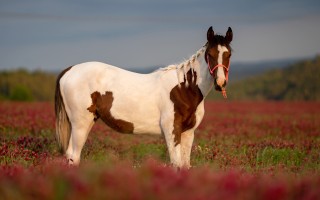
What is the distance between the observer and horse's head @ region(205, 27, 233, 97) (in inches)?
267

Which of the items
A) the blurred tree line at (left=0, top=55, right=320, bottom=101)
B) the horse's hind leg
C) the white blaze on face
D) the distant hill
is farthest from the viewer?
the blurred tree line at (left=0, top=55, right=320, bottom=101)

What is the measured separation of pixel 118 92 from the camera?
25.1 ft

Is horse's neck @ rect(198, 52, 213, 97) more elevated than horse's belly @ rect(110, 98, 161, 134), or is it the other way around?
horse's neck @ rect(198, 52, 213, 97)

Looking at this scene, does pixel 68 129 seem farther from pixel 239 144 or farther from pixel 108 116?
pixel 239 144

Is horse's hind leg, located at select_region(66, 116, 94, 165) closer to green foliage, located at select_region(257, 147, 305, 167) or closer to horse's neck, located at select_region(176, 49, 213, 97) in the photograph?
horse's neck, located at select_region(176, 49, 213, 97)

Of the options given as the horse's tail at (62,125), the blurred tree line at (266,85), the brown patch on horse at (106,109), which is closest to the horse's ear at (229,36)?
the brown patch on horse at (106,109)

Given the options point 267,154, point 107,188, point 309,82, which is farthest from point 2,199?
point 309,82

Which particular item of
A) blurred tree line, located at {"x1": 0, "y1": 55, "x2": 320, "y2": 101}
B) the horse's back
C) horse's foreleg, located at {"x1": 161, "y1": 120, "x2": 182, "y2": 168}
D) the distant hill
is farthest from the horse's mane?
the distant hill

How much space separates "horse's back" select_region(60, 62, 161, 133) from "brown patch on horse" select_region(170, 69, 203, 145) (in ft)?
1.06

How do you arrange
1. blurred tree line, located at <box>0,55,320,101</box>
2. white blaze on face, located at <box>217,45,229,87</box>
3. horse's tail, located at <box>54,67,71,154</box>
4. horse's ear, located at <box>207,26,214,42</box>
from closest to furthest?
white blaze on face, located at <box>217,45,229,87</box>, horse's ear, located at <box>207,26,214,42</box>, horse's tail, located at <box>54,67,71,154</box>, blurred tree line, located at <box>0,55,320,101</box>

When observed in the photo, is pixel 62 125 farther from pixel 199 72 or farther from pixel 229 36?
pixel 229 36

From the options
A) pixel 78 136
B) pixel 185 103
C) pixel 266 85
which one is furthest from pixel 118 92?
pixel 266 85

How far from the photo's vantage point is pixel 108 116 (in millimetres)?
7727

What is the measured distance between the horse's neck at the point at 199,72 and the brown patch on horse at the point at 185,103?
0.03 meters
